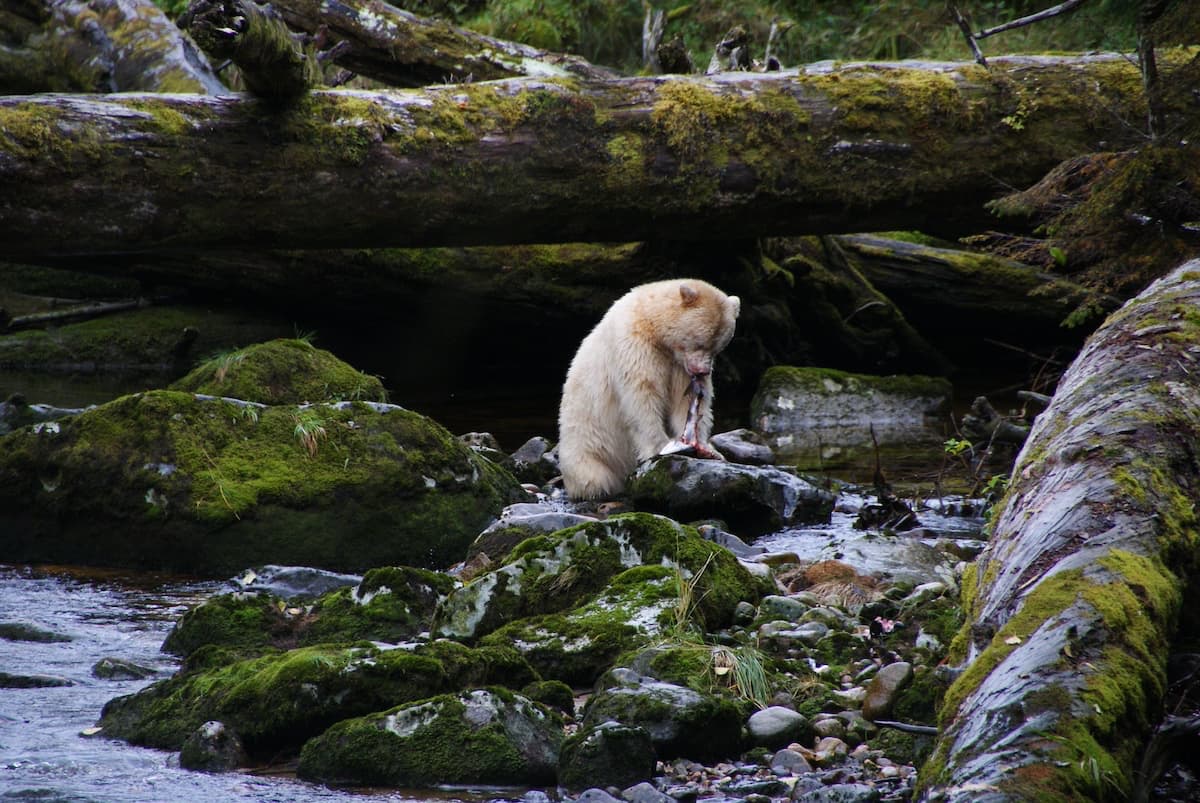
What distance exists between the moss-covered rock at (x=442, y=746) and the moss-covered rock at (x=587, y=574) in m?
1.15

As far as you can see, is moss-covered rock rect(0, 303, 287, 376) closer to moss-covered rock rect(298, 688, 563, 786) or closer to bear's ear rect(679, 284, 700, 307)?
bear's ear rect(679, 284, 700, 307)

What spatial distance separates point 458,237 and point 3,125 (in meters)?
3.13

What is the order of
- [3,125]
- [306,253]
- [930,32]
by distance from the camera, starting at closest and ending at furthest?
[3,125] < [306,253] < [930,32]

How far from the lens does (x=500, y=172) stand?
9094mm

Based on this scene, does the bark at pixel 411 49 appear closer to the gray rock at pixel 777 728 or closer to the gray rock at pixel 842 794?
the gray rock at pixel 777 728

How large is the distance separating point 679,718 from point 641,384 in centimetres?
463

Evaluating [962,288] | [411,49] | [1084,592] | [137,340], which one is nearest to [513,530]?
[1084,592]

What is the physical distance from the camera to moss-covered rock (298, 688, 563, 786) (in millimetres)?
3932

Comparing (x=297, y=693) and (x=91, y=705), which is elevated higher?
(x=297, y=693)

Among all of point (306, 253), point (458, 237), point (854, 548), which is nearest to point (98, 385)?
point (306, 253)

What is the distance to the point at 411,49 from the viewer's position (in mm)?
12711

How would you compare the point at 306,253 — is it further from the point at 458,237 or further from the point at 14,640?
the point at 14,640

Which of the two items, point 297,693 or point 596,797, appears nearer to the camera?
point 596,797

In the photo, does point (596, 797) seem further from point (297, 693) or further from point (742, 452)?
point (742, 452)
